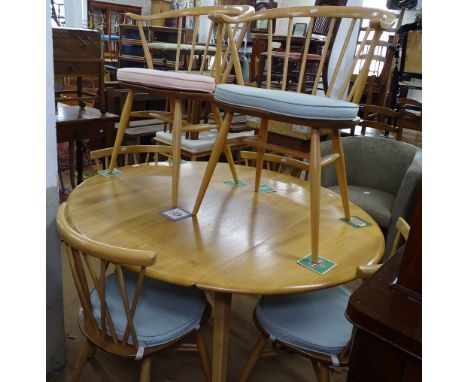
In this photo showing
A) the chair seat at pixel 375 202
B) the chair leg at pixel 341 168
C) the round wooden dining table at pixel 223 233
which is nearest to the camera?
the round wooden dining table at pixel 223 233

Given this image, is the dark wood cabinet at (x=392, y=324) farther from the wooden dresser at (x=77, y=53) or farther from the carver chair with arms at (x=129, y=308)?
the wooden dresser at (x=77, y=53)

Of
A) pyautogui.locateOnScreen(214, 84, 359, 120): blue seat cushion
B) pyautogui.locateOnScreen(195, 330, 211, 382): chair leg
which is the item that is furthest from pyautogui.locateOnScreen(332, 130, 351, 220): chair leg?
pyautogui.locateOnScreen(195, 330, 211, 382): chair leg

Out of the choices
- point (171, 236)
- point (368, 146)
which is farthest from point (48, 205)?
point (368, 146)

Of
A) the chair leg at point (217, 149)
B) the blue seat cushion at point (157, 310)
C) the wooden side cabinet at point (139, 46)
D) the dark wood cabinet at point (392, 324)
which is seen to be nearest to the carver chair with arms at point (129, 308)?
the blue seat cushion at point (157, 310)

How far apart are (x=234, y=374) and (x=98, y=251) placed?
0.91 m

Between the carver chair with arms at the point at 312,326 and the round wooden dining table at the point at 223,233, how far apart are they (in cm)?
18

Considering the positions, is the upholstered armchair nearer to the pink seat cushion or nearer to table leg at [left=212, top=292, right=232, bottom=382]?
the pink seat cushion

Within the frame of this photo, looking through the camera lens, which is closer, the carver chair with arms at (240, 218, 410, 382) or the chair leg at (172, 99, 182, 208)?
the carver chair with arms at (240, 218, 410, 382)

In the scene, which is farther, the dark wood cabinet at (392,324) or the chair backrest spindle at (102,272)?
the chair backrest spindle at (102,272)

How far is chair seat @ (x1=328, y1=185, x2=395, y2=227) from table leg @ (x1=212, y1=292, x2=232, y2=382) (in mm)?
1455

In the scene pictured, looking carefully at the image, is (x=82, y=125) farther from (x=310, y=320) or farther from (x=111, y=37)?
(x=111, y=37)

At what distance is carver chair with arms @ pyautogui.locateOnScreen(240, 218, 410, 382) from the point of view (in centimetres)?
115

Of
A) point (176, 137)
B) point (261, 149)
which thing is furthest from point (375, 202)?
point (176, 137)

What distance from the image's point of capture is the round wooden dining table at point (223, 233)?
3.59 ft
